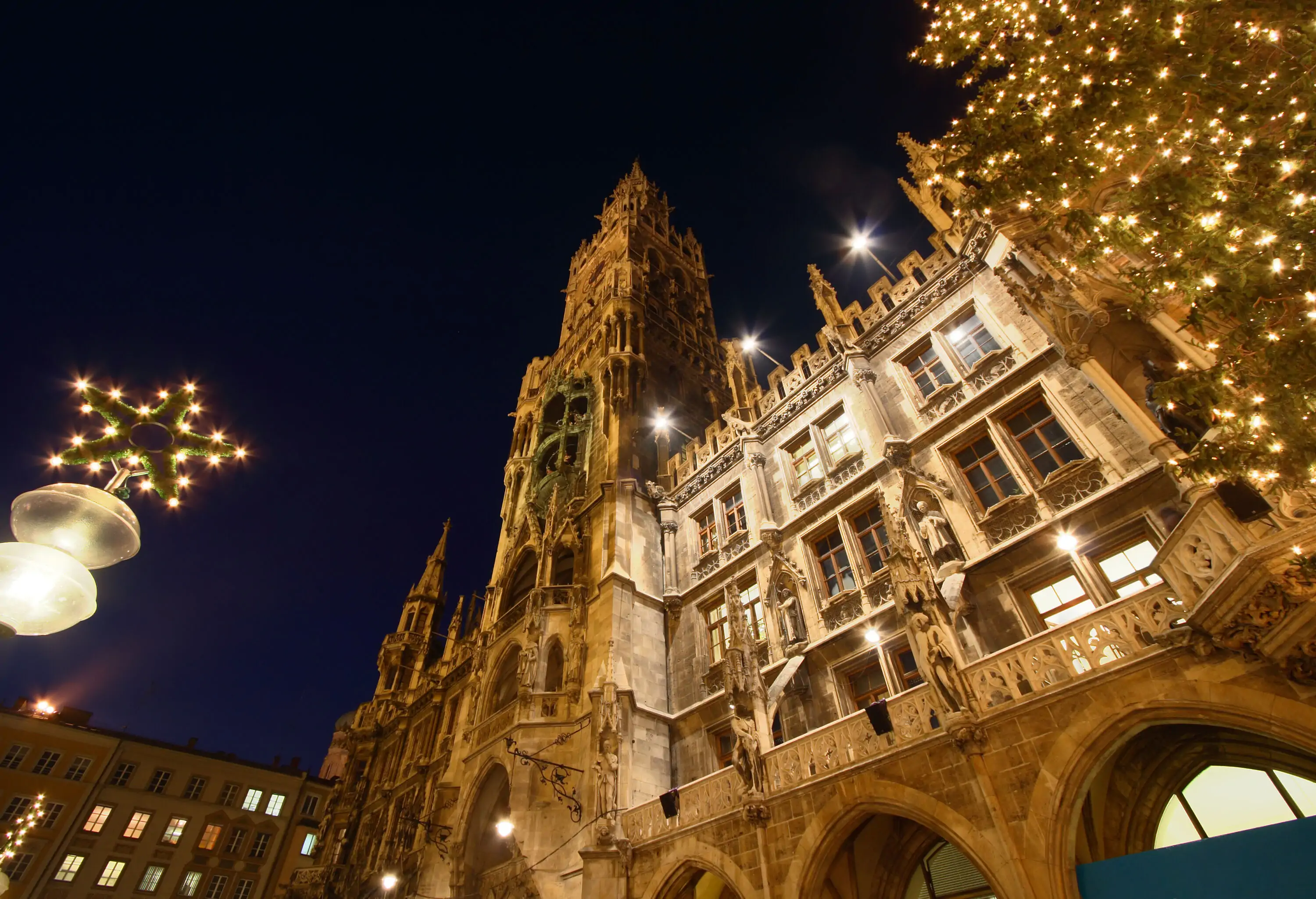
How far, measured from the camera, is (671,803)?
14523mm

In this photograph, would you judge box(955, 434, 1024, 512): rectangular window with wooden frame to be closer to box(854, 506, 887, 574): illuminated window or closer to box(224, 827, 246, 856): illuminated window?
box(854, 506, 887, 574): illuminated window

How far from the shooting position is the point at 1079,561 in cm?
1247

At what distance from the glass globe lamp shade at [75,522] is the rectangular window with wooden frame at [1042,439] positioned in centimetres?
1531

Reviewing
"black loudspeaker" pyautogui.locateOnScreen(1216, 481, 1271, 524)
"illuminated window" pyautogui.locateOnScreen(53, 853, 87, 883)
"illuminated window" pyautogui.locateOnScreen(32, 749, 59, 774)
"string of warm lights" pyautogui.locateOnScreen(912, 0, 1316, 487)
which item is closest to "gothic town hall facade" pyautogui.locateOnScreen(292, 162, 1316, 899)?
"black loudspeaker" pyautogui.locateOnScreen(1216, 481, 1271, 524)

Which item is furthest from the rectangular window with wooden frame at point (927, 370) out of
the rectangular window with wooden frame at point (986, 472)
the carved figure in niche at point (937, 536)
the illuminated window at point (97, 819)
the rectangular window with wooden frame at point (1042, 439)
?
the illuminated window at point (97, 819)

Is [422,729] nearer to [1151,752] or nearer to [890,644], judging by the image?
[890,644]

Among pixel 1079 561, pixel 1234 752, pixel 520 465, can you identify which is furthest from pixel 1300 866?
pixel 520 465

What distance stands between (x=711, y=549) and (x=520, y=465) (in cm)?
1599

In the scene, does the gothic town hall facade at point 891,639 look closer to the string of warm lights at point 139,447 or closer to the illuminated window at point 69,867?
the string of warm lights at point 139,447

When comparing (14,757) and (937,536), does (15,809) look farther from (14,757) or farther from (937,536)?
(937,536)

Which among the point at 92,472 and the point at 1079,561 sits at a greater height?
the point at 1079,561

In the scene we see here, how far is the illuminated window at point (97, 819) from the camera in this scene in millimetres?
38219

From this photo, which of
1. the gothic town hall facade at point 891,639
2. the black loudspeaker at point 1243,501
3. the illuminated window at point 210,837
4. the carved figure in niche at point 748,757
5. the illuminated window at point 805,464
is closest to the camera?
the black loudspeaker at point 1243,501

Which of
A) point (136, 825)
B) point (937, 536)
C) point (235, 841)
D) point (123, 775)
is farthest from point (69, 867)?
point (937, 536)
